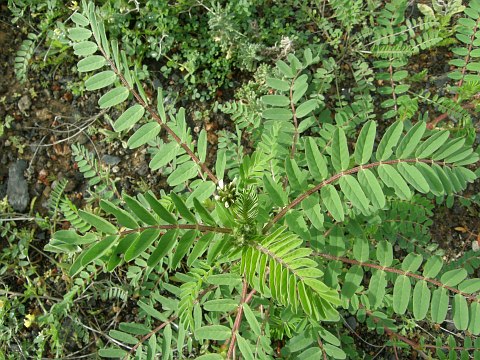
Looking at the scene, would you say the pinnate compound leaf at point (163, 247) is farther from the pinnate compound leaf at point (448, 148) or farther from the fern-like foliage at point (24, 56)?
the fern-like foliage at point (24, 56)

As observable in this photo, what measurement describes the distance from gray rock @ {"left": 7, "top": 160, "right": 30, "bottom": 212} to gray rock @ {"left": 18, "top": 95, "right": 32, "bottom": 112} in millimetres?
350

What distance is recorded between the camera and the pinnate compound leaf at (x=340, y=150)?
1616 millimetres

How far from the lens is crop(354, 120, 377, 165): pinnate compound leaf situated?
1.61m

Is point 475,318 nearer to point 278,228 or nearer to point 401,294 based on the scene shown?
point 401,294

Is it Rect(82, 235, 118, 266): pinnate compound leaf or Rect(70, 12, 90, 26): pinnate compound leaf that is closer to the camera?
Rect(82, 235, 118, 266): pinnate compound leaf

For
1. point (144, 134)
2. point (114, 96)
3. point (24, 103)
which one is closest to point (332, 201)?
point (144, 134)

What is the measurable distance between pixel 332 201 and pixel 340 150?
0.58 feet

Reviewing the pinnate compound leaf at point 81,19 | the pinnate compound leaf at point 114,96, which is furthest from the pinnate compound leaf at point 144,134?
the pinnate compound leaf at point 81,19

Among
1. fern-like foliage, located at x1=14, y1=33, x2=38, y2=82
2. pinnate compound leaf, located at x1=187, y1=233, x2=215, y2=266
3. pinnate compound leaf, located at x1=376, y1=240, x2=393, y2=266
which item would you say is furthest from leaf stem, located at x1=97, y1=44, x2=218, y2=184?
fern-like foliage, located at x1=14, y1=33, x2=38, y2=82

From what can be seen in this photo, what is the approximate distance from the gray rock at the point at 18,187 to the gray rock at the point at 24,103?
1.15 ft

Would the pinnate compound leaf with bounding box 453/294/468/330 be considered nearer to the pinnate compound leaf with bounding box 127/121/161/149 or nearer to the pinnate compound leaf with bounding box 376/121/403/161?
the pinnate compound leaf with bounding box 376/121/403/161

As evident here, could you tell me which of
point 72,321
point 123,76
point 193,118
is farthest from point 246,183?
point 72,321

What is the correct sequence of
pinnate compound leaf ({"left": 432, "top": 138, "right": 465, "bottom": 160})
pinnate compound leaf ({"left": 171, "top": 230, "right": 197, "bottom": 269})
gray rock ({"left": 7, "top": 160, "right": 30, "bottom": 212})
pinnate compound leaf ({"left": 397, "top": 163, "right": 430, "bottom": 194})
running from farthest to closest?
1. gray rock ({"left": 7, "top": 160, "right": 30, "bottom": 212})
2. pinnate compound leaf ({"left": 432, "top": 138, "right": 465, "bottom": 160})
3. pinnate compound leaf ({"left": 397, "top": 163, "right": 430, "bottom": 194})
4. pinnate compound leaf ({"left": 171, "top": 230, "right": 197, "bottom": 269})

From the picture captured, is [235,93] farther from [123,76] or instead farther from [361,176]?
[361,176]
